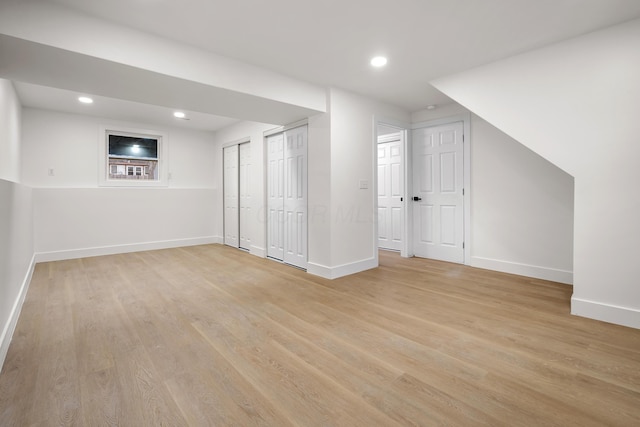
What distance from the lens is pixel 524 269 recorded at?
385 centimetres

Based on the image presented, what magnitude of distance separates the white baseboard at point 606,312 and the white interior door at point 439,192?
1889mm

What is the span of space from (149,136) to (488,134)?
6.03 metres

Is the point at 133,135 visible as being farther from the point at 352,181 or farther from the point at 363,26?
the point at 363,26

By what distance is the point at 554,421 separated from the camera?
1405 mm

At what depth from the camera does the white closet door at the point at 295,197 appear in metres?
4.27

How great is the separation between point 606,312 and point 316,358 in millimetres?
2490

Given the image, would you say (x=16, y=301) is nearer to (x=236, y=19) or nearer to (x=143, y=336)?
(x=143, y=336)

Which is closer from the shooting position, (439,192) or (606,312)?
(606,312)

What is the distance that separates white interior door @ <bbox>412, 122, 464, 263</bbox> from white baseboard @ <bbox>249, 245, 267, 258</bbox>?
2.57 m

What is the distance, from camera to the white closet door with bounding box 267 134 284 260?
4.74 metres

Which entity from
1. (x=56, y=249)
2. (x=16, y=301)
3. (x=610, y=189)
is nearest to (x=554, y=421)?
(x=610, y=189)

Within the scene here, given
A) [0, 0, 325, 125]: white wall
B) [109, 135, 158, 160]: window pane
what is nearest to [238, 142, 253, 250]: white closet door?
[109, 135, 158, 160]: window pane

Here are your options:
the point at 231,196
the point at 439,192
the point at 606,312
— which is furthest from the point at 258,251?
the point at 606,312

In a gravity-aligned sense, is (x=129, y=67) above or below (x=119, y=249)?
above
